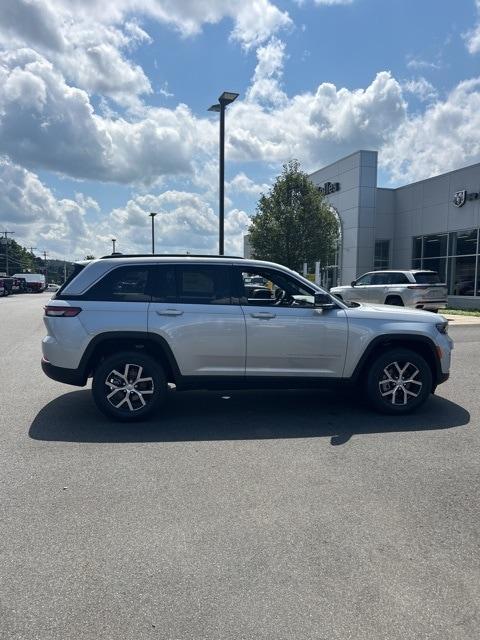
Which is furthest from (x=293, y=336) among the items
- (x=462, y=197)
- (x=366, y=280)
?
(x=462, y=197)

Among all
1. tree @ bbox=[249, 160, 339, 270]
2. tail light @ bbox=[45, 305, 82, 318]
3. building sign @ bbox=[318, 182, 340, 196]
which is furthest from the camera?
building sign @ bbox=[318, 182, 340, 196]

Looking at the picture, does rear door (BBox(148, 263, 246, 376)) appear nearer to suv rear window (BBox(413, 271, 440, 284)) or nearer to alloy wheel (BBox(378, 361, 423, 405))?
alloy wheel (BBox(378, 361, 423, 405))

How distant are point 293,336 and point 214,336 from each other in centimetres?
91

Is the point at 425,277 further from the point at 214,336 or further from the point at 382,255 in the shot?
the point at 382,255

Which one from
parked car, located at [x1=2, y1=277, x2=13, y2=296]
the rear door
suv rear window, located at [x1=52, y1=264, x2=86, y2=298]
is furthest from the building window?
parked car, located at [x1=2, y1=277, x2=13, y2=296]

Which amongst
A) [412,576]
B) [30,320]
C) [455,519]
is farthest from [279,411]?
[30,320]

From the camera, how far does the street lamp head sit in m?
15.7

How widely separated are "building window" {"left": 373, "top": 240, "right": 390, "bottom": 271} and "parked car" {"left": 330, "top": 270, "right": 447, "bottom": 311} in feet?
41.0

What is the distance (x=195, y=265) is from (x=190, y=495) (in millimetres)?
2834

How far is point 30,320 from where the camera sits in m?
17.3

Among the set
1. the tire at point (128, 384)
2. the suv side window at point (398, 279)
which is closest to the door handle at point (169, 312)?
the tire at point (128, 384)

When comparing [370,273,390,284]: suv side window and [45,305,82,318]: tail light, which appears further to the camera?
[370,273,390,284]: suv side window

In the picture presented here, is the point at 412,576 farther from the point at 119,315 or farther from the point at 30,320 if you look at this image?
the point at 30,320

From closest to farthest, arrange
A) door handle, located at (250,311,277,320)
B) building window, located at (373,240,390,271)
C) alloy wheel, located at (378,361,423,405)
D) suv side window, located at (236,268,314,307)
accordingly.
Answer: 1. door handle, located at (250,311,277,320)
2. suv side window, located at (236,268,314,307)
3. alloy wheel, located at (378,361,423,405)
4. building window, located at (373,240,390,271)
